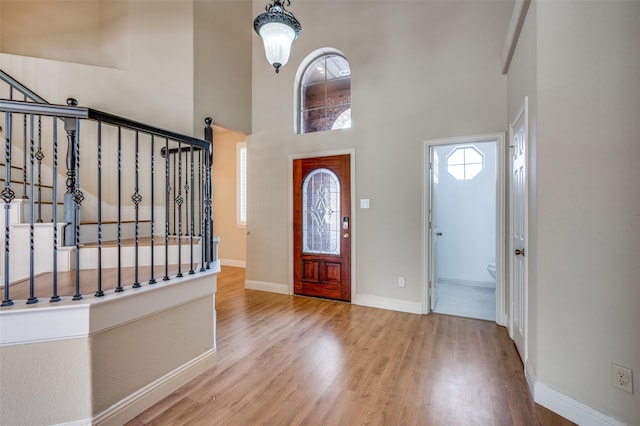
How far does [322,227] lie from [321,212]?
0.21 meters

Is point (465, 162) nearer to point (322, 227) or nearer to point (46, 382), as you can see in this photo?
point (322, 227)

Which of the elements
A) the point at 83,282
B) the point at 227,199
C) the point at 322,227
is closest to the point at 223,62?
the point at 322,227

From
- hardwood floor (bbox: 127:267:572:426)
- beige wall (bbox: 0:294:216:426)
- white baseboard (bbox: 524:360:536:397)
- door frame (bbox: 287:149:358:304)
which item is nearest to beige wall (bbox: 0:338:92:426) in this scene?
beige wall (bbox: 0:294:216:426)

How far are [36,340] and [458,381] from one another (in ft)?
8.30

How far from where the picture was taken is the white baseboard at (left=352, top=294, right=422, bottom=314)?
3539 millimetres

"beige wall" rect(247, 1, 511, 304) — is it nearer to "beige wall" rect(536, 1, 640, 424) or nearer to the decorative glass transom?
the decorative glass transom

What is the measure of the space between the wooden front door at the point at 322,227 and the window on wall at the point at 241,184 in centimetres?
219

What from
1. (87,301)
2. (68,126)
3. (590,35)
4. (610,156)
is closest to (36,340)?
(87,301)

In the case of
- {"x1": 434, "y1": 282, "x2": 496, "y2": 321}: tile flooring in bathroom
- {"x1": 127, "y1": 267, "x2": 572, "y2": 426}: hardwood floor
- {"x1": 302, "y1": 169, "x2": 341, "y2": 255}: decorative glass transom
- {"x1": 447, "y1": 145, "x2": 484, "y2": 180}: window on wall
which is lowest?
{"x1": 127, "y1": 267, "x2": 572, "y2": 426}: hardwood floor

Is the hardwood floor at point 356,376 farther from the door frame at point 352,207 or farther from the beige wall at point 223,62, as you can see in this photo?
the beige wall at point 223,62

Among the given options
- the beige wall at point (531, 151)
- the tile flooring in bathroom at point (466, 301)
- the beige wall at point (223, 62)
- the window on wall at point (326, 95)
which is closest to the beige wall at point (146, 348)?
the beige wall at point (531, 151)

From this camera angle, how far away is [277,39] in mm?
2488

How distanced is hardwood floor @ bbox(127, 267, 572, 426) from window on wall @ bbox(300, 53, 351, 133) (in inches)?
102

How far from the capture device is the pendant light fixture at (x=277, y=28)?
→ 241 centimetres
